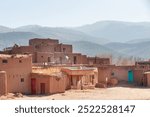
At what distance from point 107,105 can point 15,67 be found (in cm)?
1768

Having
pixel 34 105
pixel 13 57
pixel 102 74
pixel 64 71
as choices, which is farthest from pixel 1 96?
pixel 34 105

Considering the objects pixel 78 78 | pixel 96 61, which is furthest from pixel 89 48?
pixel 78 78

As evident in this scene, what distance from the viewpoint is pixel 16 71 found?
79.6 feet

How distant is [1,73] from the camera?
73.4 ft

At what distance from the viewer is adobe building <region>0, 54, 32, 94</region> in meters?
23.8

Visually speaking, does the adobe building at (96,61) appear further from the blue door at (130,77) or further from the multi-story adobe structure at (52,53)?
the blue door at (130,77)

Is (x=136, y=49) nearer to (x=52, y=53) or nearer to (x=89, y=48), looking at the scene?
(x=89, y=48)

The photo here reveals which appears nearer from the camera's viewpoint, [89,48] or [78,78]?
[78,78]

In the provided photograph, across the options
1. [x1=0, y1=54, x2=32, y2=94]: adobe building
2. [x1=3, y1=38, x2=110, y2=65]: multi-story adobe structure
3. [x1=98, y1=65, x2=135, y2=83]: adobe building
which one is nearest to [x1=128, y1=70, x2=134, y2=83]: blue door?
[x1=98, y1=65, x2=135, y2=83]: adobe building

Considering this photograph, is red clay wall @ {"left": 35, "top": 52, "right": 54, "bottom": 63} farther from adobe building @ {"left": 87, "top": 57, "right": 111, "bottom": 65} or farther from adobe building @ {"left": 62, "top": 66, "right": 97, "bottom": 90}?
adobe building @ {"left": 62, "top": 66, "right": 97, "bottom": 90}

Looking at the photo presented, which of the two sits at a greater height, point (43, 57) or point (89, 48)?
point (89, 48)

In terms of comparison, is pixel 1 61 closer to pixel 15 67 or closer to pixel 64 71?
pixel 15 67

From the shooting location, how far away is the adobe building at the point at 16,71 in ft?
78.1

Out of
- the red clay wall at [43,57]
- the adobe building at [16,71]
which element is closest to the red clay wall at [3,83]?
the adobe building at [16,71]
